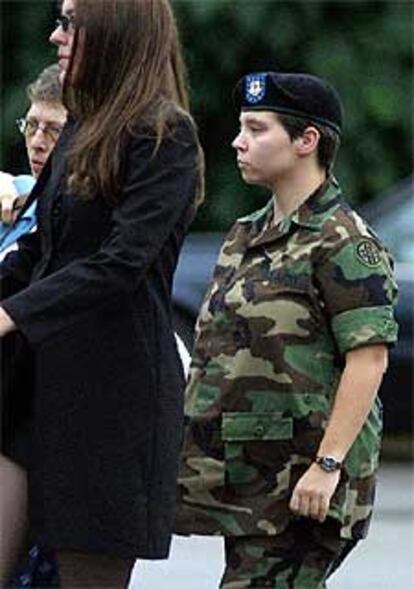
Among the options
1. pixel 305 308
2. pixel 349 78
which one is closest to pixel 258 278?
pixel 305 308

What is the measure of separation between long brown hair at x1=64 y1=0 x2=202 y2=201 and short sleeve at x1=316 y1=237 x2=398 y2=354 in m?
0.50

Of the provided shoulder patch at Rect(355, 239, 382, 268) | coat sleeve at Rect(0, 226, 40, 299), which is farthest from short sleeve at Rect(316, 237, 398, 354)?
coat sleeve at Rect(0, 226, 40, 299)

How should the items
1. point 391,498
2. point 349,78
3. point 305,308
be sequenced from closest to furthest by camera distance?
point 305,308, point 391,498, point 349,78

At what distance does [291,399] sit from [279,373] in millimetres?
58

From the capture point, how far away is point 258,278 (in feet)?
15.1

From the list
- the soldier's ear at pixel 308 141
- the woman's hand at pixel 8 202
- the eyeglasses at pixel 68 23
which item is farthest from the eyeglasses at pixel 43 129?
the eyeglasses at pixel 68 23

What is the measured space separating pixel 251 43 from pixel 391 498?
16.5 feet

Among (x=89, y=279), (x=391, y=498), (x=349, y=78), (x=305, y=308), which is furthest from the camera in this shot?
(x=349, y=78)

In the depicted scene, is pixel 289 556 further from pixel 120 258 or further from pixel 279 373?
pixel 120 258

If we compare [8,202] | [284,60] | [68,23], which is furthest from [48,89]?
[284,60]

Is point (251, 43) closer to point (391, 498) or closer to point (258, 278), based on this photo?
point (391, 498)

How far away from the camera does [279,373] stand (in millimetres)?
4523

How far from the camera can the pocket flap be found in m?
4.53

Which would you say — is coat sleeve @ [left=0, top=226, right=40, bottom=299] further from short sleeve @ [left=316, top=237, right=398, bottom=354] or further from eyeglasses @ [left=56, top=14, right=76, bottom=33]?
short sleeve @ [left=316, top=237, right=398, bottom=354]
